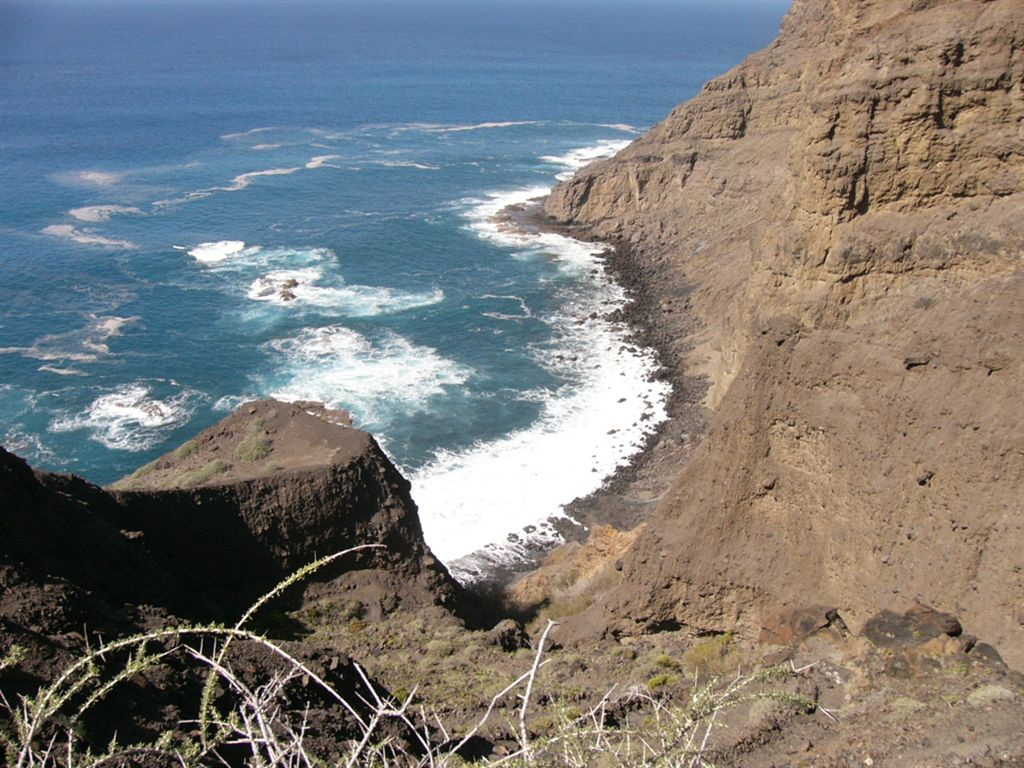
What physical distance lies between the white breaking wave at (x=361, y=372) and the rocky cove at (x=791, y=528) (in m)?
22.7

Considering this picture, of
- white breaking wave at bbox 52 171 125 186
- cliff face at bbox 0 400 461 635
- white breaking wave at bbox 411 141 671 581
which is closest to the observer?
cliff face at bbox 0 400 461 635

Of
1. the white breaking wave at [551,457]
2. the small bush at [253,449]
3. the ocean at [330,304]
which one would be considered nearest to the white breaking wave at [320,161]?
the ocean at [330,304]

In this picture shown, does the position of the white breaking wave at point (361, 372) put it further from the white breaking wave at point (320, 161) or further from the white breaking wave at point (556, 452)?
the white breaking wave at point (320, 161)

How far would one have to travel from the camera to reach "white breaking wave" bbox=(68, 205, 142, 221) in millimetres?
89875

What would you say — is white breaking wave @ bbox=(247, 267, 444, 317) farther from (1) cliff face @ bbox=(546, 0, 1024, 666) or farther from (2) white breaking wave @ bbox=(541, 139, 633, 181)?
(2) white breaking wave @ bbox=(541, 139, 633, 181)

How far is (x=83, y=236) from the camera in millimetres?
84375

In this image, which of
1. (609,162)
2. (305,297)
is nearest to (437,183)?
(609,162)

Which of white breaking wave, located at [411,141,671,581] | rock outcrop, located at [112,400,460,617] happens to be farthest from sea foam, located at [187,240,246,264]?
rock outcrop, located at [112,400,460,617]

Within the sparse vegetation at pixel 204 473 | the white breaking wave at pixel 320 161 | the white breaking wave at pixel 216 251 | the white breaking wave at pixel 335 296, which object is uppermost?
the white breaking wave at pixel 320 161

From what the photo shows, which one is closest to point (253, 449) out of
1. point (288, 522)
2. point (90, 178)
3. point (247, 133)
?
point (288, 522)

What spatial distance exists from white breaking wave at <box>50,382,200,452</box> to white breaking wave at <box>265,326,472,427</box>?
21.0 ft

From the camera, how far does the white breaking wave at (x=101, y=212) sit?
8988cm

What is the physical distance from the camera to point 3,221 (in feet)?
287

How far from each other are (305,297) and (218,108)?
9897 centimetres
